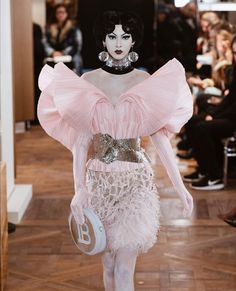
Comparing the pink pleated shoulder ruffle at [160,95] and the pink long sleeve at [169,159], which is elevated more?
the pink pleated shoulder ruffle at [160,95]

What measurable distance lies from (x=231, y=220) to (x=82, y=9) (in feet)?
25.5

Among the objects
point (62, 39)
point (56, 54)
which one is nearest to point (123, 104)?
point (56, 54)

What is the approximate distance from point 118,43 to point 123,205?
73 centimetres

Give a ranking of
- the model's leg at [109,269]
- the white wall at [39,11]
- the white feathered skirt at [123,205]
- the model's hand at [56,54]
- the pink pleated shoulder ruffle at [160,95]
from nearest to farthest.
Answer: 1. the pink pleated shoulder ruffle at [160,95]
2. the white feathered skirt at [123,205]
3. the model's leg at [109,269]
4. the model's hand at [56,54]
5. the white wall at [39,11]

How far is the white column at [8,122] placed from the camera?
226 inches

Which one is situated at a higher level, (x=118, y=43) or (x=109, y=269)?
(x=118, y=43)

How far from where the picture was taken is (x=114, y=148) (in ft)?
11.6

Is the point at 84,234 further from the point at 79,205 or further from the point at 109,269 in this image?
the point at 109,269

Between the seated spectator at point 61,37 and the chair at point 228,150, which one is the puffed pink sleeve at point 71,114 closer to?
the chair at point 228,150

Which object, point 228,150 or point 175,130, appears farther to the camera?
point 228,150

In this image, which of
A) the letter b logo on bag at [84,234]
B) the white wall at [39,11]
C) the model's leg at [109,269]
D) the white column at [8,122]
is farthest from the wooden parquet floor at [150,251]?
the white wall at [39,11]

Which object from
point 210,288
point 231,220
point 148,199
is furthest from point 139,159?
point 231,220

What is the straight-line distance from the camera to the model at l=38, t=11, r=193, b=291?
3.47m

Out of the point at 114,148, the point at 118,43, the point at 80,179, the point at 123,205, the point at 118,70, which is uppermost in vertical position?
the point at 118,43
